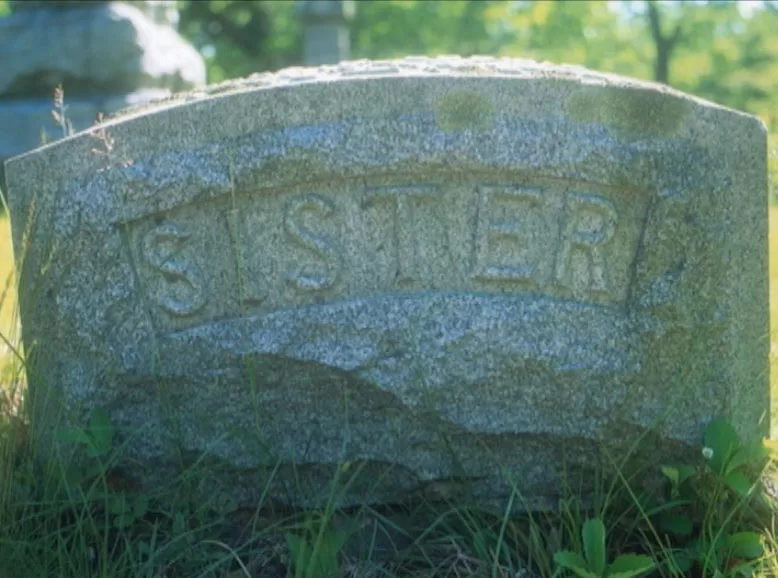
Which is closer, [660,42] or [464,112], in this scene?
[464,112]

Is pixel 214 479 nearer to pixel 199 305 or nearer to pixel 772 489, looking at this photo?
pixel 199 305

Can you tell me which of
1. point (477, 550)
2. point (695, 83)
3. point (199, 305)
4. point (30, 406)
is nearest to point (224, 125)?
point (199, 305)

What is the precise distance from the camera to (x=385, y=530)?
7.95ft

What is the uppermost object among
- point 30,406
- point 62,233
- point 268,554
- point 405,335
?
point 62,233

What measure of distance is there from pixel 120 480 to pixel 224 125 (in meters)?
0.77

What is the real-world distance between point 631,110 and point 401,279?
1.88ft

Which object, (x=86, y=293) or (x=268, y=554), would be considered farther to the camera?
(x=86, y=293)

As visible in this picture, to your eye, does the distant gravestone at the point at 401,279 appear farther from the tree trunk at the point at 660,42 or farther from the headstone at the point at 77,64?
the tree trunk at the point at 660,42

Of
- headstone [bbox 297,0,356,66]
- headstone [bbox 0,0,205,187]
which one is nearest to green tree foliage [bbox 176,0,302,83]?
headstone [bbox 297,0,356,66]

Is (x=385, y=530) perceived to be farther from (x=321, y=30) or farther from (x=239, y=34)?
(x=239, y=34)

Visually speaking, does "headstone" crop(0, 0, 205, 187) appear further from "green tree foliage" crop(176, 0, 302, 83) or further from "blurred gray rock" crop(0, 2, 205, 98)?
"green tree foliage" crop(176, 0, 302, 83)

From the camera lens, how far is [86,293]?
249cm

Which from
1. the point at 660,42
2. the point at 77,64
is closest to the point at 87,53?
the point at 77,64

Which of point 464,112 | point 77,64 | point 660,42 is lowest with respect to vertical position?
point 464,112
